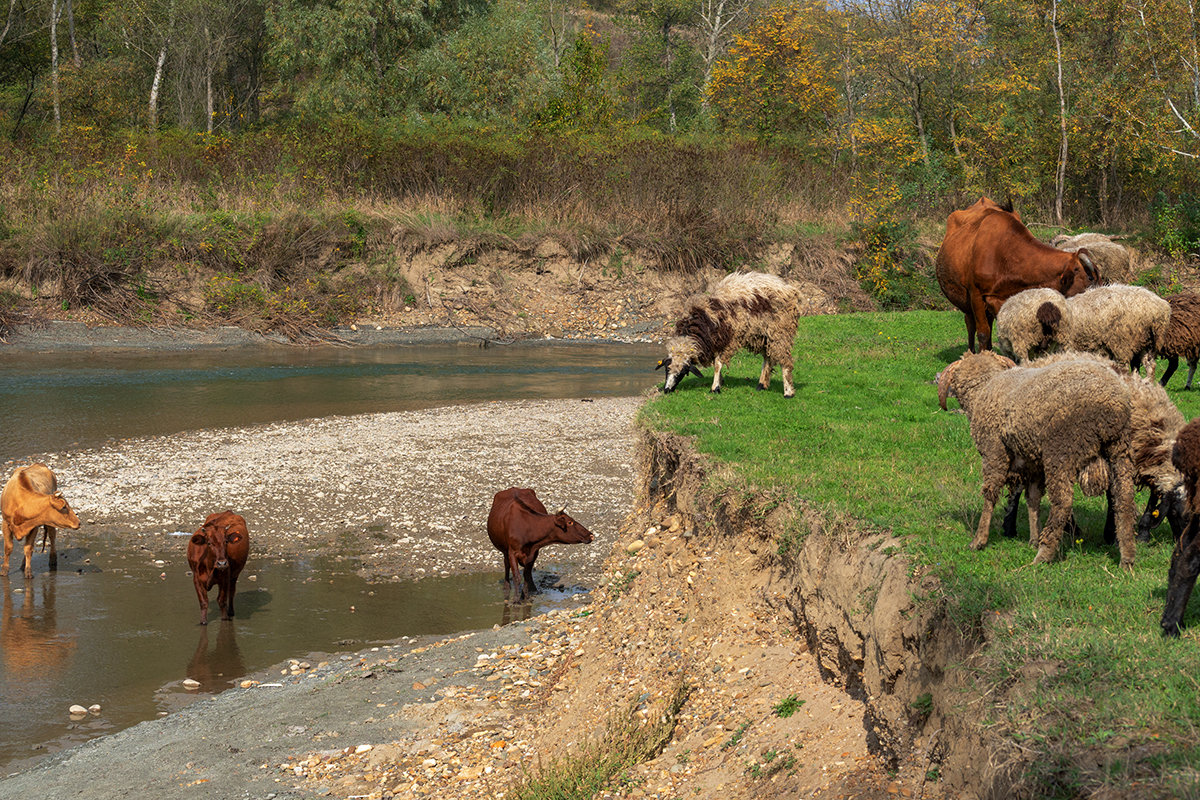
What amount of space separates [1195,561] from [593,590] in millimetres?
6923

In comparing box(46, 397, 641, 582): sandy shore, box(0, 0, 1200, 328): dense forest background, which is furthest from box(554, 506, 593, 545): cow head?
box(0, 0, 1200, 328): dense forest background

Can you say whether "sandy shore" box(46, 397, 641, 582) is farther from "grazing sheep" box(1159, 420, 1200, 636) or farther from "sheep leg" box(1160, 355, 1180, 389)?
"grazing sheep" box(1159, 420, 1200, 636)

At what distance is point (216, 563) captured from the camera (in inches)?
416

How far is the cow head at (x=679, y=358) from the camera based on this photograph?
1424 centimetres

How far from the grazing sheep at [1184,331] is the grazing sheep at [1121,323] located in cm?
77

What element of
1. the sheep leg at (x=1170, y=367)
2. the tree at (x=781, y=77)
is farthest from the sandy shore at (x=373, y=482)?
the tree at (x=781, y=77)

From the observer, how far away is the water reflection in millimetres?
9531

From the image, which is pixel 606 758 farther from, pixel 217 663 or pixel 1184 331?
pixel 1184 331

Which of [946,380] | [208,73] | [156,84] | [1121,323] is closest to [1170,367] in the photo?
[1121,323]

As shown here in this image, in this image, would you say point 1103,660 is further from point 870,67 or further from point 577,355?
point 870,67

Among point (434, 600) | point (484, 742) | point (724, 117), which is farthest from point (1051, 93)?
point (484, 742)

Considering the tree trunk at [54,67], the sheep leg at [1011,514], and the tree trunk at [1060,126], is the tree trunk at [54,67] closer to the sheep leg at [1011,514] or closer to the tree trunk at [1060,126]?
the tree trunk at [1060,126]

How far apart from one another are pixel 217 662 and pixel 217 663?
0.03 meters

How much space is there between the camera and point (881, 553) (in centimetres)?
716
